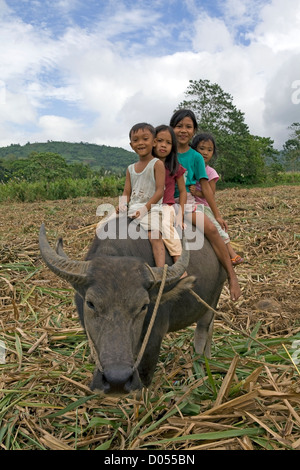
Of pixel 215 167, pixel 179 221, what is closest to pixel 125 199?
pixel 179 221

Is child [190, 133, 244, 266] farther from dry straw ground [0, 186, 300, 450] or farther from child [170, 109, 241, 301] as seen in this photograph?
dry straw ground [0, 186, 300, 450]

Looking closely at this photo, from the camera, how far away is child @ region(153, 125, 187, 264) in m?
2.68

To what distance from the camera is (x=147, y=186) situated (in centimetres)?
283

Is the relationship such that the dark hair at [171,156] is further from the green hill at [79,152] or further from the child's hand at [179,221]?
the green hill at [79,152]

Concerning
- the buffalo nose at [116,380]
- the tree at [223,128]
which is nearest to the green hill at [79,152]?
the tree at [223,128]

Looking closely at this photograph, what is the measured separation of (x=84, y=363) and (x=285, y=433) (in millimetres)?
1598

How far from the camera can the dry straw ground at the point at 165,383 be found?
2.15m

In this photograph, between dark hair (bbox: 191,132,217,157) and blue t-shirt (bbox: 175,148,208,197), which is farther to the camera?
dark hair (bbox: 191,132,217,157)

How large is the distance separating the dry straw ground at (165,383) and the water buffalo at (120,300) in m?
0.34

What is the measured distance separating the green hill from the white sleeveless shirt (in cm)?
10395

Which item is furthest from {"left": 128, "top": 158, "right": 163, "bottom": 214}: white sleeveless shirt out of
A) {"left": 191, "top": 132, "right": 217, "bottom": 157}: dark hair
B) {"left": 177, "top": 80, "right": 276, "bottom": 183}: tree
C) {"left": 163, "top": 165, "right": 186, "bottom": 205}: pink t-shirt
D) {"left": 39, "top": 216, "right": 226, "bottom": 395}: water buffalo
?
{"left": 177, "top": 80, "right": 276, "bottom": 183}: tree

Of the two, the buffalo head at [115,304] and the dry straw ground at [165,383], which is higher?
the buffalo head at [115,304]

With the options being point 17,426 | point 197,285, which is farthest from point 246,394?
point 17,426

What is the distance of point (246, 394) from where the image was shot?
2.22 metres
